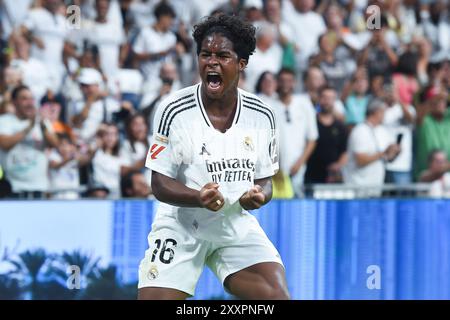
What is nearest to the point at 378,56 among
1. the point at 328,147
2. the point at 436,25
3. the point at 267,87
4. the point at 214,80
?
the point at 436,25

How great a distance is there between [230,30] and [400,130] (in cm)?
582

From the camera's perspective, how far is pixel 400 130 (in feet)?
39.1

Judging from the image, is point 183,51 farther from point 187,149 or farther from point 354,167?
point 187,149

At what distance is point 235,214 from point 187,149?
533 mm

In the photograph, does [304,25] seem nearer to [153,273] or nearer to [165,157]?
[165,157]

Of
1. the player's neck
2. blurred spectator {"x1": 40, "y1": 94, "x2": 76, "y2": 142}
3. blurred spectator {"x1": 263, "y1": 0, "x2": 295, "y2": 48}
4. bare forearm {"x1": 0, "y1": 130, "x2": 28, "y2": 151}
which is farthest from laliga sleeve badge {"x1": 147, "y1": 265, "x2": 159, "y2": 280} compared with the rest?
blurred spectator {"x1": 263, "y1": 0, "x2": 295, "y2": 48}

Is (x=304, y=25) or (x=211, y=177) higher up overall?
(x=304, y=25)

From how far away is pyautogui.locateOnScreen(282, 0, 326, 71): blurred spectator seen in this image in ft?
42.5

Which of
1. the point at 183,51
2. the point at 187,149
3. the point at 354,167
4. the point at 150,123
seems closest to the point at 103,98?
the point at 150,123

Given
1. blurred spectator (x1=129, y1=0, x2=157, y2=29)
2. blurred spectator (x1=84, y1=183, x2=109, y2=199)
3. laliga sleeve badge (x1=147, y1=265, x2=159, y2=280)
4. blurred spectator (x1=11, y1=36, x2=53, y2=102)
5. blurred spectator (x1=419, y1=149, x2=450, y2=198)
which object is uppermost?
blurred spectator (x1=129, y1=0, x2=157, y2=29)

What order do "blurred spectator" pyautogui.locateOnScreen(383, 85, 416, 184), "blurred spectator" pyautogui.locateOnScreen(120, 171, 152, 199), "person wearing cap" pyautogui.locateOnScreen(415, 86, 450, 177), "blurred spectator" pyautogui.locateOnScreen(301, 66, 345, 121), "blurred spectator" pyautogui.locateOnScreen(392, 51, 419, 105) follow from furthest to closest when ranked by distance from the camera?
"blurred spectator" pyautogui.locateOnScreen(392, 51, 419, 105) → "blurred spectator" pyautogui.locateOnScreen(301, 66, 345, 121) → "person wearing cap" pyautogui.locateOnScreen(415, 86, 450, 177) → "blurred spectator" pyautogui.locateOnScreen(383, 85, 416, 184) → "blurred spectator" pyautogui.locateOnScreen(120, 171, 152, 199)

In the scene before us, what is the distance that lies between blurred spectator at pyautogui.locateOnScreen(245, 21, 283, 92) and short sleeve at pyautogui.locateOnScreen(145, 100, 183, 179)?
18.3 ft

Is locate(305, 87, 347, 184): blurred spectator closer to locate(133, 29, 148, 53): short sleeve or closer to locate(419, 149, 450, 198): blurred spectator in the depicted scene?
locate(419, 149, 450, 198): blurred spectator
